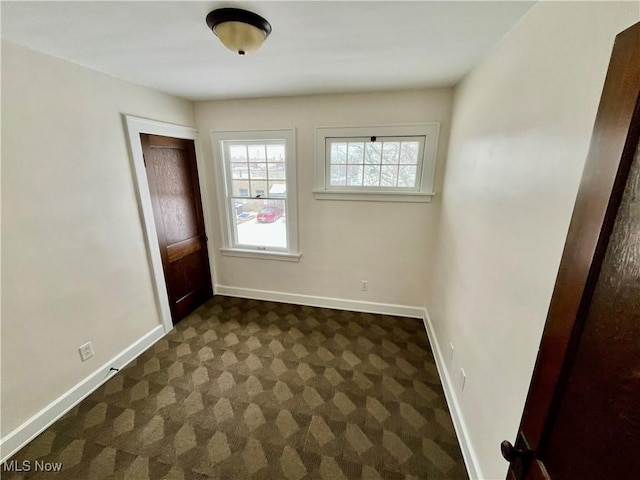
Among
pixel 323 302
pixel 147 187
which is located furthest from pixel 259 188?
pixel 323 302

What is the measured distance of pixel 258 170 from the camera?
9.50 ft

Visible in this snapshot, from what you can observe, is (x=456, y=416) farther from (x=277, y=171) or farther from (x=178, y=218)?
(x=178, y=218)

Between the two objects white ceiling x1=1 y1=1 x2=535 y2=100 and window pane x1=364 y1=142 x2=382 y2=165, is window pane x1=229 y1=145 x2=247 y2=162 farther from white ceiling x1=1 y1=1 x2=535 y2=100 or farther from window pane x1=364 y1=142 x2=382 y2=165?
window pane x1=364 y1=142 x2=382 y2=165

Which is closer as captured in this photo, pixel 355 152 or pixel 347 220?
pixel 355 152

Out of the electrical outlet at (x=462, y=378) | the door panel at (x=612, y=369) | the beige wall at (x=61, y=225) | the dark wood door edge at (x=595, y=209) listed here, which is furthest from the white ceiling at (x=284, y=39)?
the electrical outlet at (x=462, y=378)

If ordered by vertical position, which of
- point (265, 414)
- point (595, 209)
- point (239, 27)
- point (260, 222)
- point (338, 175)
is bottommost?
point (265, 414)

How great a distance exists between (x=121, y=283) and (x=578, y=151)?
2913 mm

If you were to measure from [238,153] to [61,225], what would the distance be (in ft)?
5.56

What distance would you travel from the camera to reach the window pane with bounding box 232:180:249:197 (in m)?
2.98

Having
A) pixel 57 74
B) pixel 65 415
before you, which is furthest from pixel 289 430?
pixel 57 74

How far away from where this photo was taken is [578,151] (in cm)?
78

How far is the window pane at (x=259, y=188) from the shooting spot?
9.59 feet

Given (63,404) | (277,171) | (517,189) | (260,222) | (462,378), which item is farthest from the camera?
(260,222)

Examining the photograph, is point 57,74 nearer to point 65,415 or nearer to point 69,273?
point 69,273
